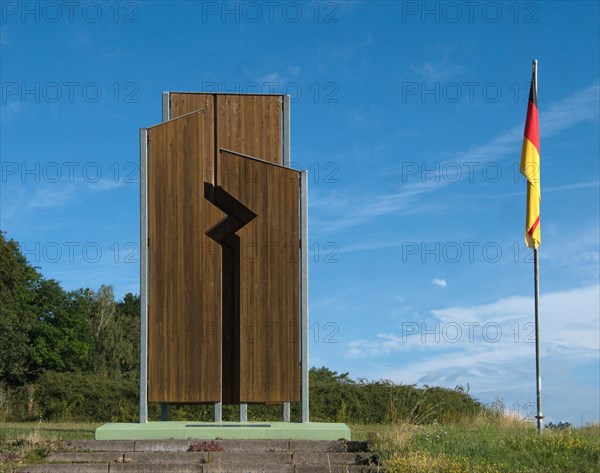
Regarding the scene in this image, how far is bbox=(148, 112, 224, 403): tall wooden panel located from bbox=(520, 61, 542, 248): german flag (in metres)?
5.37

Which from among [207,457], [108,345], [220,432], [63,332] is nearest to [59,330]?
[63,332]

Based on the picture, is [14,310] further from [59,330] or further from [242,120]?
[242,120]

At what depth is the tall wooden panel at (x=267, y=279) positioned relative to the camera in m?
13.7

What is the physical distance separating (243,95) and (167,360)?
16.7ft

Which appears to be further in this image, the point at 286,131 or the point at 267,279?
the point at 286,131

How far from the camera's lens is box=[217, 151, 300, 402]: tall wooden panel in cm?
1372

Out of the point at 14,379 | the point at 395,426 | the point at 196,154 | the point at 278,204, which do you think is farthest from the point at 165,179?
the point at 14,379

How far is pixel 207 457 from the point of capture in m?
11.5

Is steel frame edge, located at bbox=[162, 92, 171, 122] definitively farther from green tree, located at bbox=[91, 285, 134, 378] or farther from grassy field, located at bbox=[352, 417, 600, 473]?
green tree, located at bbox=[91, 285, 134, 378]

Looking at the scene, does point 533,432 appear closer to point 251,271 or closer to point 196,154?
point 251,271

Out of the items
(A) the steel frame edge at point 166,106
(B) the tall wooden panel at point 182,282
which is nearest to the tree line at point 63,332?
(A) the steel frame edge at point 166,106

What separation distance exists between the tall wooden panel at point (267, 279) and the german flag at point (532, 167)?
402 cm

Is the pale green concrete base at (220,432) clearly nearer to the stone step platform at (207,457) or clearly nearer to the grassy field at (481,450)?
the stone step platform at (207,457)

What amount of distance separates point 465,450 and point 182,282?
17.8 feet
